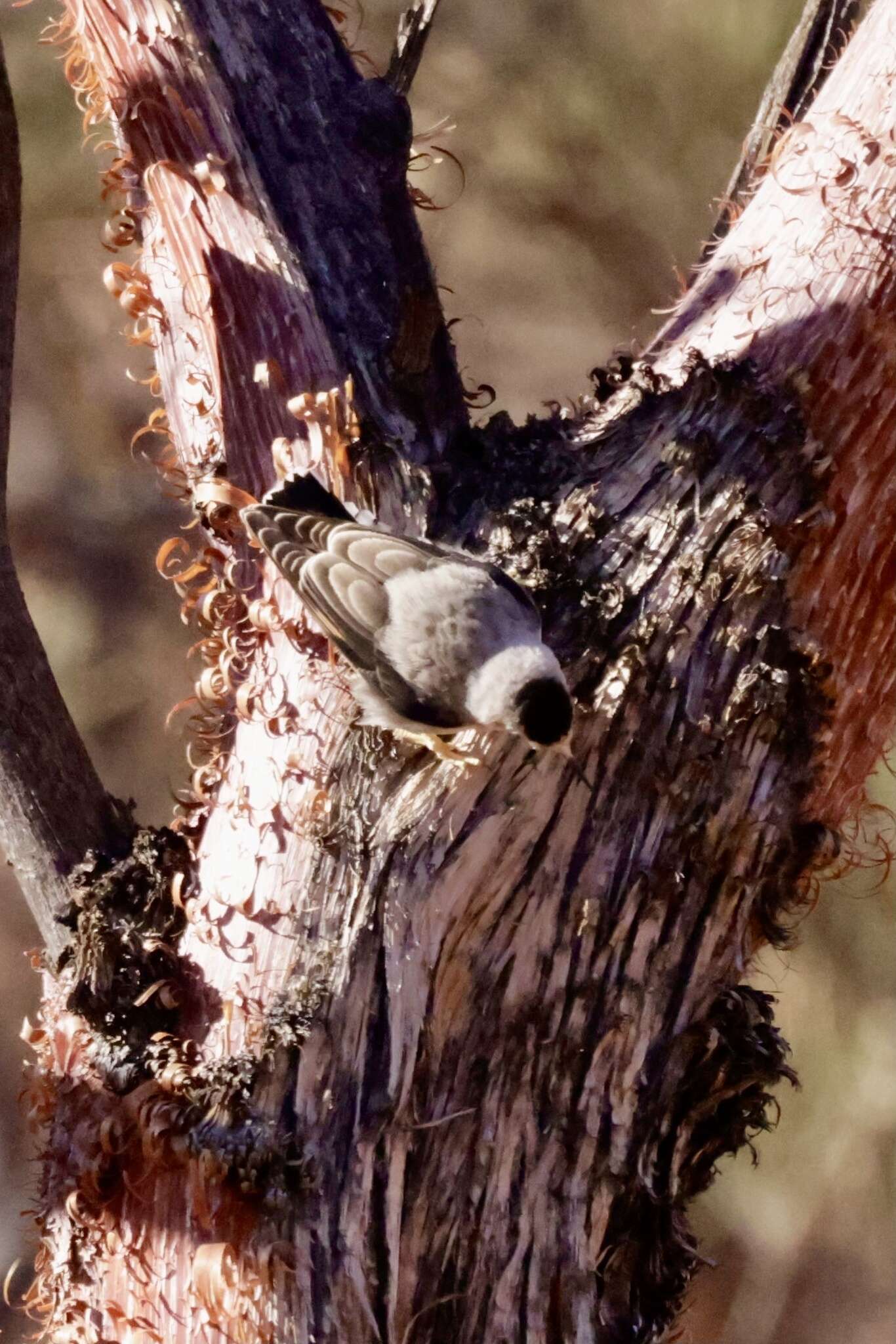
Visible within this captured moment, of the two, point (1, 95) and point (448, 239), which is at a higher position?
point (448, 239)

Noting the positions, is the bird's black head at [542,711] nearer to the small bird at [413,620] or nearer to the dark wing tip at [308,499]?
the small bird at [413,620]

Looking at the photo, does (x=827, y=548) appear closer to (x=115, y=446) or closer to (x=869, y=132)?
(x=869, y=132)

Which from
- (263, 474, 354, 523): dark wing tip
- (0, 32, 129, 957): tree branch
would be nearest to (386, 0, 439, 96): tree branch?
A: (263, 474, 354, 523): dark wing tip

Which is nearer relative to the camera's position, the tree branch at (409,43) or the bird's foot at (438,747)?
the bird's foot at (438,747)

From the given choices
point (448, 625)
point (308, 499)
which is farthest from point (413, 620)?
point (308, 499)

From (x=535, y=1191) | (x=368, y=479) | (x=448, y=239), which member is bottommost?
(x=535, y=1191)

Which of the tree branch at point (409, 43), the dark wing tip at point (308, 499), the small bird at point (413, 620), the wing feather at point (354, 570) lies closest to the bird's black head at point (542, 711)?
the small bird at point (413, 620)

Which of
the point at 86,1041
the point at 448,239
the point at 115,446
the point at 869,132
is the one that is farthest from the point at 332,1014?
the point at 448,239
